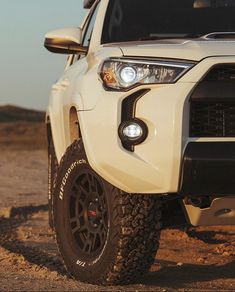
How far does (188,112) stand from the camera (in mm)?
4738

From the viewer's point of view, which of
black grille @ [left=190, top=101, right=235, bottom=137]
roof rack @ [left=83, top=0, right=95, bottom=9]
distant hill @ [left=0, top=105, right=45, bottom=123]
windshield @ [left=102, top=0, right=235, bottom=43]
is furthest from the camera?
distant hill @ [left=0, top=105, right=45, bottom=123]

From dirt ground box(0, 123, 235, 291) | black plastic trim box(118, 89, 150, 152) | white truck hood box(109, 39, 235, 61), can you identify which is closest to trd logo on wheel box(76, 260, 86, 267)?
dirt ground box(0, 123, 235, 291)

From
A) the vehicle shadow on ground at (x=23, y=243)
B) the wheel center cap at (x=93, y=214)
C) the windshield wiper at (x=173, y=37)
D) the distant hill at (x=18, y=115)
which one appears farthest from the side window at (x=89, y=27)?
the distant hill at (x=18, y=115)

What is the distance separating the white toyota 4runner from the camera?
472 centimetres

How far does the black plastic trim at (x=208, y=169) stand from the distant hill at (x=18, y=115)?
159 ft

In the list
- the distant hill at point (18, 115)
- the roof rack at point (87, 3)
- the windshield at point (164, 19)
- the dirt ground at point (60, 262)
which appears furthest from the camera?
the distant hill at point (18, 115)

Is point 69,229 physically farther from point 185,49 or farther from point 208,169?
point 185,49

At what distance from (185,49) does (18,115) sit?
5242cm

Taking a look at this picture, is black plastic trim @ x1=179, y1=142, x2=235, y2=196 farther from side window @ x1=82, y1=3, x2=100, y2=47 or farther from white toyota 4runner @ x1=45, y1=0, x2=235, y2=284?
side window @ x1=82, y1=3, x2=100, y2=47

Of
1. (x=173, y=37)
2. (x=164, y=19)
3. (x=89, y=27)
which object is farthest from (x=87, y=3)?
(x=173, y=37)

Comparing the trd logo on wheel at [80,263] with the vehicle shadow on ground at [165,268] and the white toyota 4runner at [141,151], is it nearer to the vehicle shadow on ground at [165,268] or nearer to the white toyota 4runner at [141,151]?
the white toyota 4runner at [141,151]

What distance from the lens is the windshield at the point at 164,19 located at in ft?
19.4

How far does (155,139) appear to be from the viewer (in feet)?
15.7

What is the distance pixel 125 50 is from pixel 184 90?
0.51 metres
